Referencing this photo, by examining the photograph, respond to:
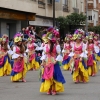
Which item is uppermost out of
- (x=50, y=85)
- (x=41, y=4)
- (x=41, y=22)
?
(x=41, y=4)

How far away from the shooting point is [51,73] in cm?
1156

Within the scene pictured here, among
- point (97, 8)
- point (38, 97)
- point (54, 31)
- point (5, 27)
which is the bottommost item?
point (38, 97)

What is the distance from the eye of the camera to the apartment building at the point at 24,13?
29073mm

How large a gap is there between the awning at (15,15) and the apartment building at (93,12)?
4206 centimetres

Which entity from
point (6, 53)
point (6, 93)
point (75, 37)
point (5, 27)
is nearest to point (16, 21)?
point (5, 27)

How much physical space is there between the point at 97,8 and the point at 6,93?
69722mm

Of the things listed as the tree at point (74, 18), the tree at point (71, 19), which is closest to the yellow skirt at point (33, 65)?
the tree at point (71, 19)

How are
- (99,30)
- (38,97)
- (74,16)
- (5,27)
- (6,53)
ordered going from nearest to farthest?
1. (38,97)
2. (6,53)
3. (5,27)
4. (74,16)
5. (99,30)

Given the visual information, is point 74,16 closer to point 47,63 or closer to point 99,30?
point 99,30

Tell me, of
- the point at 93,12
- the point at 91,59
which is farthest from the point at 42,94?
the point at 93,12

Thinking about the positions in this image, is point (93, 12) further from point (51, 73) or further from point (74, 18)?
point (51, 73)

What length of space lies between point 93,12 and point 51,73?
66.2 metres

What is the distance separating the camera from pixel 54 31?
11.9 meters

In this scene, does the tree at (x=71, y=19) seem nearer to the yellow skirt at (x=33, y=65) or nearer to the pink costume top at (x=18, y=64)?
the yellow skirt at (x=33, y=65)
